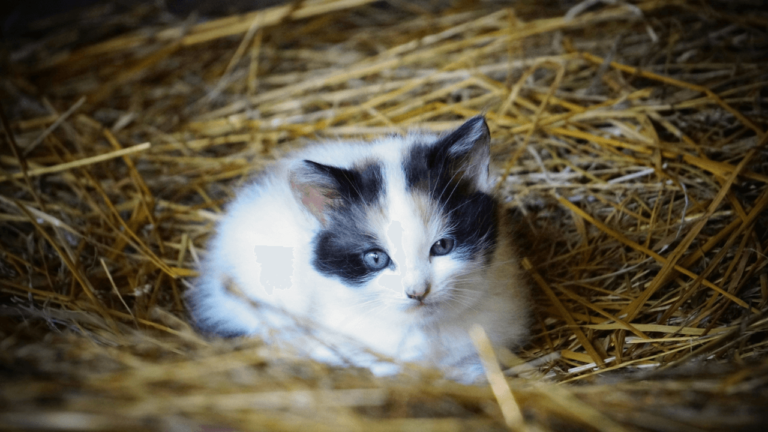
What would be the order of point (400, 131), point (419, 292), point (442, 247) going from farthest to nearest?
point (400, 131) → point (442, 247) → point (419, 292)

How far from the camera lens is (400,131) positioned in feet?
7.96

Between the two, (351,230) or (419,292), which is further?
(351,230)

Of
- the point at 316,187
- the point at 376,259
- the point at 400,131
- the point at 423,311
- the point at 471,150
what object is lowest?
the point at 423,311

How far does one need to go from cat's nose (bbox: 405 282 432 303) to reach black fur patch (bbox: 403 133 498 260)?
7.6 inches

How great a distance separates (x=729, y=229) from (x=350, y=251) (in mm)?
1459

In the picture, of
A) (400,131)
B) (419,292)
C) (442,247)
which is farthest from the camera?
(400,131)

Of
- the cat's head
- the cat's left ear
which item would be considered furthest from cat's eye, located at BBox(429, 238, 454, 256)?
the cat's left ear

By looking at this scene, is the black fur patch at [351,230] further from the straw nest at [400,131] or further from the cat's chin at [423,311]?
the straw nest at [400,131]

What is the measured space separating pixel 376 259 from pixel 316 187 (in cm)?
29

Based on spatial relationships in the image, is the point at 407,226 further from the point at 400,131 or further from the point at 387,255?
the point at 400,131

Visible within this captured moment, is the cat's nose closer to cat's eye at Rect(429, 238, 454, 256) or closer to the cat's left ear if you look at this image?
cat's eye at Rect(429, 238, 454, 256)

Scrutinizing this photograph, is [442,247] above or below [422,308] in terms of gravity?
above

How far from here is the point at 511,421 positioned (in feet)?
3.46

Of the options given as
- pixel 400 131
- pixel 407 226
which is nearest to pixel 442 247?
pixel 407 226
